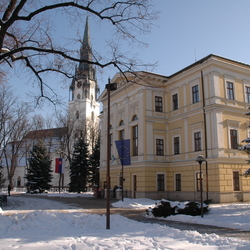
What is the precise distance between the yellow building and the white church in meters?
6.37

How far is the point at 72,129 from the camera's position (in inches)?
2037

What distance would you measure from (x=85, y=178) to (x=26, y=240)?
3663 cm

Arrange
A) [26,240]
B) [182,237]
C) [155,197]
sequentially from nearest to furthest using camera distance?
[26,240] < [182,237] < [155,197]

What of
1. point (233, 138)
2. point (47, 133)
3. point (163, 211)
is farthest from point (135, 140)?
point (47, 133)

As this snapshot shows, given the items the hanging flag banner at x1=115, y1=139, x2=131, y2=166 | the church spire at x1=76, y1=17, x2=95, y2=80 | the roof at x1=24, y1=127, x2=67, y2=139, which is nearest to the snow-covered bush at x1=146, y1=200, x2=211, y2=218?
the church spire at x1=76, y1=17, x2=95, y2=80

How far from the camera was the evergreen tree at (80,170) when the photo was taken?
43219 mm

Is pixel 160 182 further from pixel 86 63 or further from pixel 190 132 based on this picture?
pixel 86 63

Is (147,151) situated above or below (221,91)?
below

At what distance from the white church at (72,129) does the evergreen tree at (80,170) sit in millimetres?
1976

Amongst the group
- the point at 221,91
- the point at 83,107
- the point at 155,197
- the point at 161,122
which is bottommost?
the point at 155,197

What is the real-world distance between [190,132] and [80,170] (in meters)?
22.0

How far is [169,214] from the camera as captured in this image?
14.7 metres

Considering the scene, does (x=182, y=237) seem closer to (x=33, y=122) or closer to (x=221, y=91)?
(x=221, y=91)

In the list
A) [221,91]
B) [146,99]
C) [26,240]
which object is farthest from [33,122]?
[26,240]
